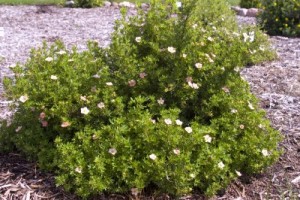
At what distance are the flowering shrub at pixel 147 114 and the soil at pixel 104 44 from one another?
5.5 inches

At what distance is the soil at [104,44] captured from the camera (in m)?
3.27

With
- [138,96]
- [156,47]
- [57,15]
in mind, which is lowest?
[57,15]

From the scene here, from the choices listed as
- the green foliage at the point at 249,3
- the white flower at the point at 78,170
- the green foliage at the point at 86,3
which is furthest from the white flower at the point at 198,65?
the green foliage at the point at 249,3

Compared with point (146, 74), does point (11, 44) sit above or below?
below

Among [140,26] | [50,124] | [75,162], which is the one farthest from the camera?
[140,26]

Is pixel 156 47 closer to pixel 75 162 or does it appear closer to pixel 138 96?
pixel 138 96

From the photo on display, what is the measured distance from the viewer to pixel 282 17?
840cm

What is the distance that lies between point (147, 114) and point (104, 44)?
4.36m

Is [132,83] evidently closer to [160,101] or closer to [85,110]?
[160,101]

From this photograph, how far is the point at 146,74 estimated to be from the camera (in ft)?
11.1

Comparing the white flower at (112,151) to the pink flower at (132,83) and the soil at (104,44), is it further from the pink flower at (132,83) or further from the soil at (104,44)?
the pink flower at (132,83)

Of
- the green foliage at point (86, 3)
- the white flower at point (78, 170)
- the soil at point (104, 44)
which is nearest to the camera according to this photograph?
the white flower at point (78, 170)

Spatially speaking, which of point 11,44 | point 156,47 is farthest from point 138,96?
point 11,44

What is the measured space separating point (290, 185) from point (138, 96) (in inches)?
49.3
